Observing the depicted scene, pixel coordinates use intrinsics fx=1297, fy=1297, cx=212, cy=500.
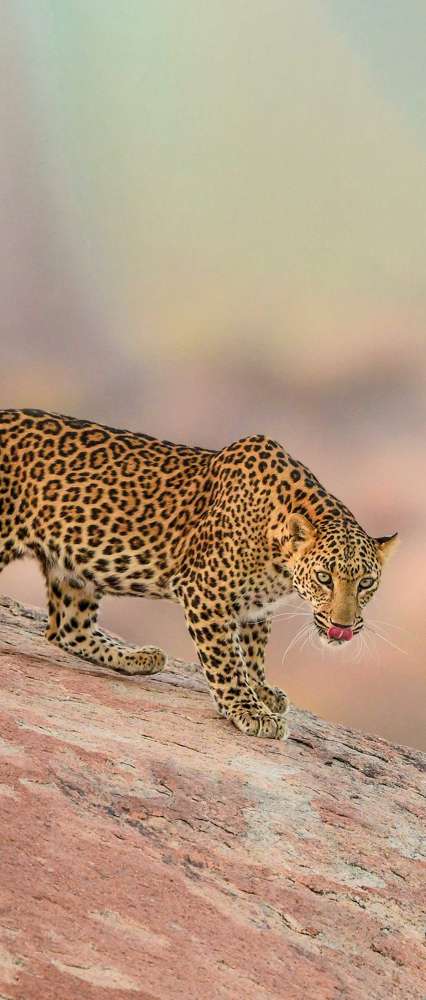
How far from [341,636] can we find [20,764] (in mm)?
2175

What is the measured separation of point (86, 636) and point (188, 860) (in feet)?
9.69

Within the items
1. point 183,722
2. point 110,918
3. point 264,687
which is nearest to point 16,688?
point 183,722

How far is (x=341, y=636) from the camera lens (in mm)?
8320

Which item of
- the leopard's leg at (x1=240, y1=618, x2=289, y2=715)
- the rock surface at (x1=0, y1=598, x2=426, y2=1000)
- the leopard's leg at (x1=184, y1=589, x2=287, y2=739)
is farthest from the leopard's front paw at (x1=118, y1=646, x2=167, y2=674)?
the leopard's leg at (x1=184, y1=589, x2=287, y2=739)

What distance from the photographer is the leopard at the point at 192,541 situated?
8.58m

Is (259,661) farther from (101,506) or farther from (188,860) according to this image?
(188,860)

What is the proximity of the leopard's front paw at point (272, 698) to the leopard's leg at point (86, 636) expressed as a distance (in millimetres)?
964

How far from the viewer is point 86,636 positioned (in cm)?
1008

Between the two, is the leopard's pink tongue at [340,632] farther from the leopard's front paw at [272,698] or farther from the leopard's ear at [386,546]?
the leopard's front paw at [272,698]

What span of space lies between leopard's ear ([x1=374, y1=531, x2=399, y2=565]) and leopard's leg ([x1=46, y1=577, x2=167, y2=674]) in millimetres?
2227

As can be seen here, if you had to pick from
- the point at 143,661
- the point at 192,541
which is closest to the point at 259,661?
the point at 143,661

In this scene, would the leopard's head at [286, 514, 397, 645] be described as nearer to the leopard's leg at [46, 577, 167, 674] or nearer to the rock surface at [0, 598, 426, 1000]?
the rock surface at [0, 598, 426, 1000]

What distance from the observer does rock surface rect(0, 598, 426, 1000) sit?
6730mm

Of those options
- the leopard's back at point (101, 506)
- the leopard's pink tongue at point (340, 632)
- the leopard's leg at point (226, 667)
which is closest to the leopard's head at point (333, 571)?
the leopard's pink tongue at point (340, 632)
